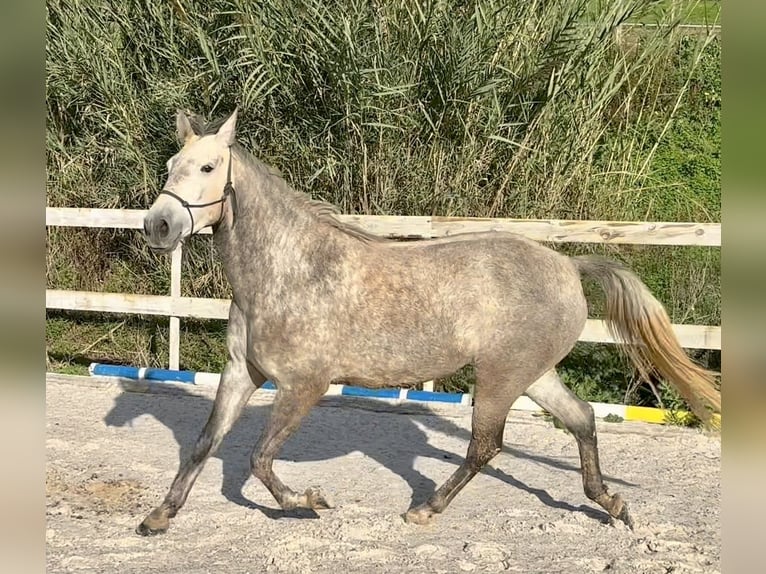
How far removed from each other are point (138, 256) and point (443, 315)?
5.35 metres

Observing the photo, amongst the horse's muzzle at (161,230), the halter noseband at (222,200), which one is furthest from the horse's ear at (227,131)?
the horse's muzzle at (161,230)

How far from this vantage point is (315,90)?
758 cm

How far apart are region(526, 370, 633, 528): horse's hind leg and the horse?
26 cm

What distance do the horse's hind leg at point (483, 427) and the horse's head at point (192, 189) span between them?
1.41m

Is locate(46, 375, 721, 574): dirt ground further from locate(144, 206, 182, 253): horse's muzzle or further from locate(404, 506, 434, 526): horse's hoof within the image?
locate(144, 206, 182, 253): horse's muzzle

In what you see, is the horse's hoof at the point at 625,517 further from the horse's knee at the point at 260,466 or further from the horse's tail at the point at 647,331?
the horse's knee at the point at 260,466

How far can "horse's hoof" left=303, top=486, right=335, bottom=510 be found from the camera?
393 cm

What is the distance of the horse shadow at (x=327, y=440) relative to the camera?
15.2 ft

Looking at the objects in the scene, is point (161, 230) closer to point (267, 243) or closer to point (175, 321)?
point (267, 243)
